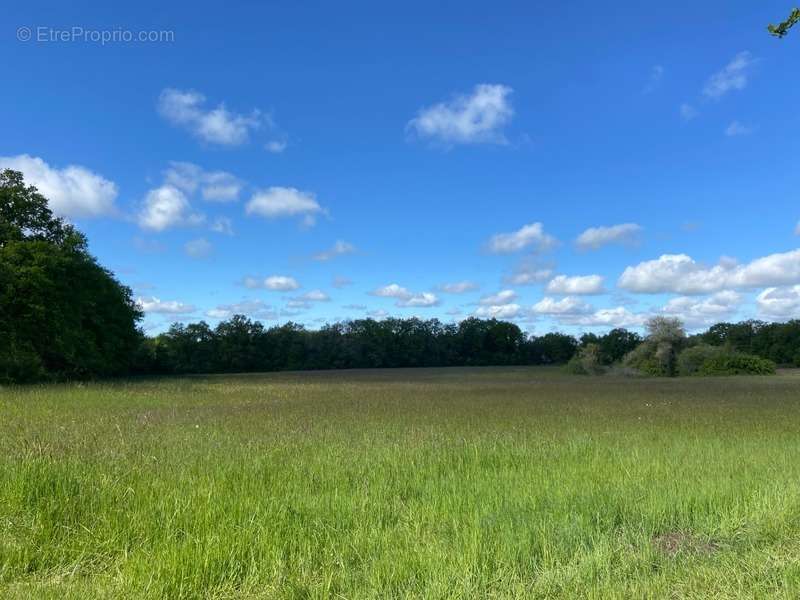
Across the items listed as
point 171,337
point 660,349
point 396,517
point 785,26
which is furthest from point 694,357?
point 171,337

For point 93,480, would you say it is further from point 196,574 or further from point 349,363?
point 349,363

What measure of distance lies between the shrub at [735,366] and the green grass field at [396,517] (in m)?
45.2

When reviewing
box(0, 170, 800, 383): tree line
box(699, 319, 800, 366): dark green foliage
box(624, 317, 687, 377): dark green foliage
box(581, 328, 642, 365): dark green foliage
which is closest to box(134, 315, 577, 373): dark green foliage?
box(0, 170, 800, 383): tree line

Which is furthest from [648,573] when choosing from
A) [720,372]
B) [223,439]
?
[720,372]

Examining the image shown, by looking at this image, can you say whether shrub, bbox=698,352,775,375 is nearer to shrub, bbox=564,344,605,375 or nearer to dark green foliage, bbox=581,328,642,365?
shrub, bbox=564,344,605,375

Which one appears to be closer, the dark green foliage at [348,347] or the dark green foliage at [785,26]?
the dark green foliage at [785,26]

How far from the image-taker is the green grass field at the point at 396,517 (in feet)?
14.2

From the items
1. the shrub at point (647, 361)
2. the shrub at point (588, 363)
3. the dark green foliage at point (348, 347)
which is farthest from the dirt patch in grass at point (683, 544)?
the dark green foliage at point (348, 347)

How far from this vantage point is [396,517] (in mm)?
6055

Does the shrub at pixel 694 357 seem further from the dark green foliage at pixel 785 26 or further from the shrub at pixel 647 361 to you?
the dark green foliage at pixel 785 26

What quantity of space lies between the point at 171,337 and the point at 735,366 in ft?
238

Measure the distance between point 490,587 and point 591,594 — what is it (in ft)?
2.48

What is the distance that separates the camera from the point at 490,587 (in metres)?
4.27

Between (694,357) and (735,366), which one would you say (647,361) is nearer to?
(694,357)
